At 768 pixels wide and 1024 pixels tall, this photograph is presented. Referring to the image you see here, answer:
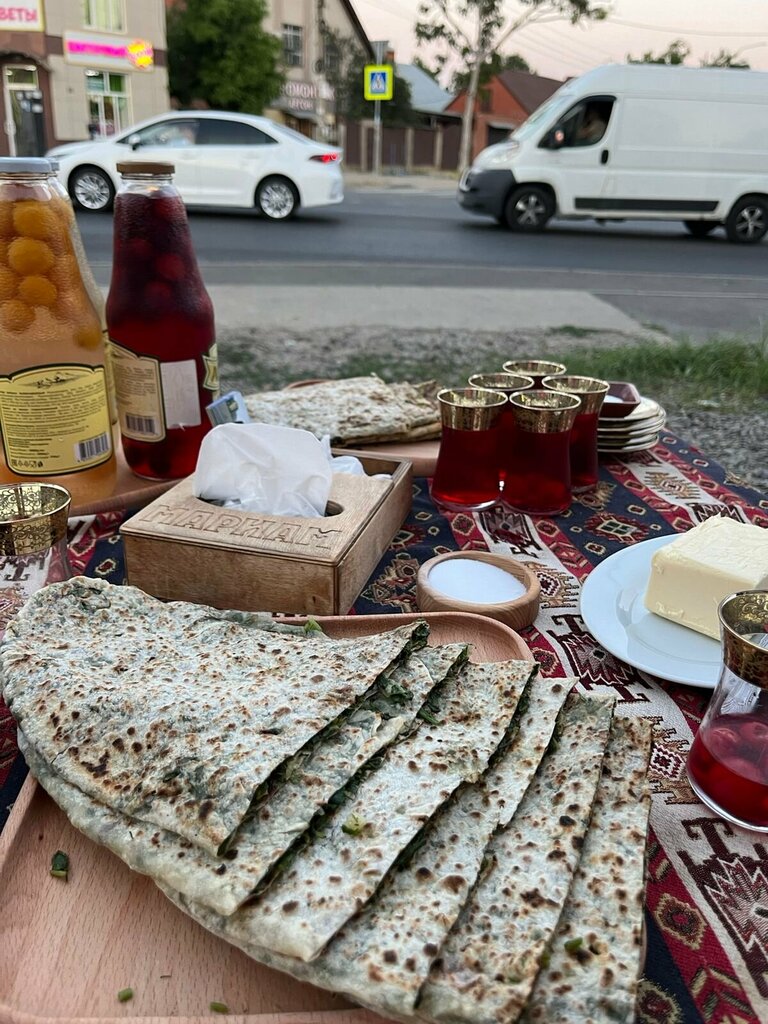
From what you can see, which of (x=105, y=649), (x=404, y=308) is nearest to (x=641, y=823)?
(x=105, y=649)

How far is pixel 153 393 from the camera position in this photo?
1.95m

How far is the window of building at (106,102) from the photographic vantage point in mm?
24594

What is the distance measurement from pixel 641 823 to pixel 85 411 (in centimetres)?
142

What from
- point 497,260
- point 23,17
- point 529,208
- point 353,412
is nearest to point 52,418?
point 353,412

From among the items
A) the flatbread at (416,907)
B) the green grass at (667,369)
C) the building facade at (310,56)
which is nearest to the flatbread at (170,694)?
the flatbread at (416,907)

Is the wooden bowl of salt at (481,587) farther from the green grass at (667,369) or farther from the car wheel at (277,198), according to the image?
the car wheel at (277,198)

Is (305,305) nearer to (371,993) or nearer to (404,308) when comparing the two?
(404,308)

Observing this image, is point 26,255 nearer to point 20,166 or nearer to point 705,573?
point 20,166

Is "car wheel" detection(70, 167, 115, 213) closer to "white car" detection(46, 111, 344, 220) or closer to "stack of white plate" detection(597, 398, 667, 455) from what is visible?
"white car" detection(46, 111, 344, 220)

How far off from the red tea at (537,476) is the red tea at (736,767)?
948mm

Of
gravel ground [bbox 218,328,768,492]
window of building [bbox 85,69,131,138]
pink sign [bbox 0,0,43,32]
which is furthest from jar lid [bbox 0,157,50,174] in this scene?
window of building [bbox 85,69,131,138]

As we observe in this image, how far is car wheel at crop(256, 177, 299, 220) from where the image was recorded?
44.7 feet

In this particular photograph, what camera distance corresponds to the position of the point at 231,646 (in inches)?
48.9

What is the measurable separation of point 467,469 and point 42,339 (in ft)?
3.33
